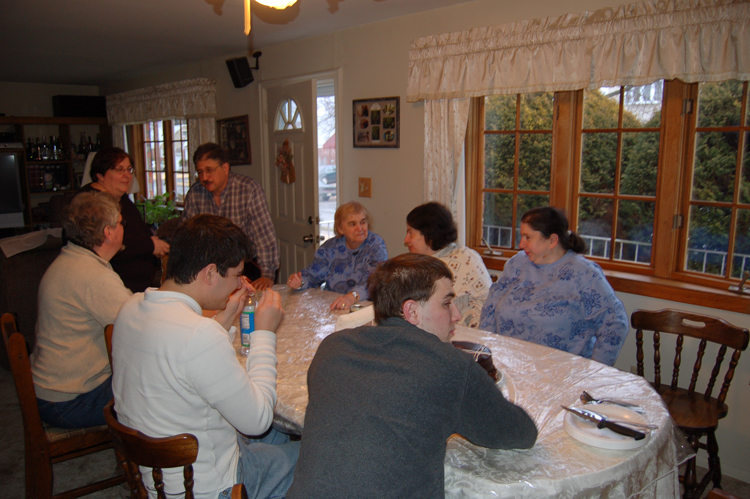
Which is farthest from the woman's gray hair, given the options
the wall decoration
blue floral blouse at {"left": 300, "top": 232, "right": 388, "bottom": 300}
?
the wall decoration

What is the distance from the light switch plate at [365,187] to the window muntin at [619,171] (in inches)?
63.1

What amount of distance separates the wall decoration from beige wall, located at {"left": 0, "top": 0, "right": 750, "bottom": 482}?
1.33 ft

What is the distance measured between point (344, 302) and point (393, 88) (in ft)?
6.37

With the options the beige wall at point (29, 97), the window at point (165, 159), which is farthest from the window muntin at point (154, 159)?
the beige wall at point (29, 97)

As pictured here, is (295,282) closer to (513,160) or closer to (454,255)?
(454,255)

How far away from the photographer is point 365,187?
4160 millimetres

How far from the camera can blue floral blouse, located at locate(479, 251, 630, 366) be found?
7.37ft

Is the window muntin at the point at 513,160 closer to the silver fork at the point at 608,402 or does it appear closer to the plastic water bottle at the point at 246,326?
the silver fork at the point at 608,402

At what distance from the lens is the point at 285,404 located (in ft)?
5.39

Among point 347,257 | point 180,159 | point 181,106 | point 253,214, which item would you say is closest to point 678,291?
point 347,257

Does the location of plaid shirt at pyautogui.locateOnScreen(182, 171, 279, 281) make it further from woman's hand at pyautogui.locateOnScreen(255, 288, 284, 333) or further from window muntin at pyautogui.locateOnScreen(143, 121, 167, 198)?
window muntin at pyautogui.locateOnScreen(143, 121, 167, 198)

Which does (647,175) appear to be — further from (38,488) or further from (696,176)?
(38,488)

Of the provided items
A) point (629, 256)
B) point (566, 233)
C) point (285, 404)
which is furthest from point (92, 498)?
point (629, 256)

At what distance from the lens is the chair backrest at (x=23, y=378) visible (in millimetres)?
1775
